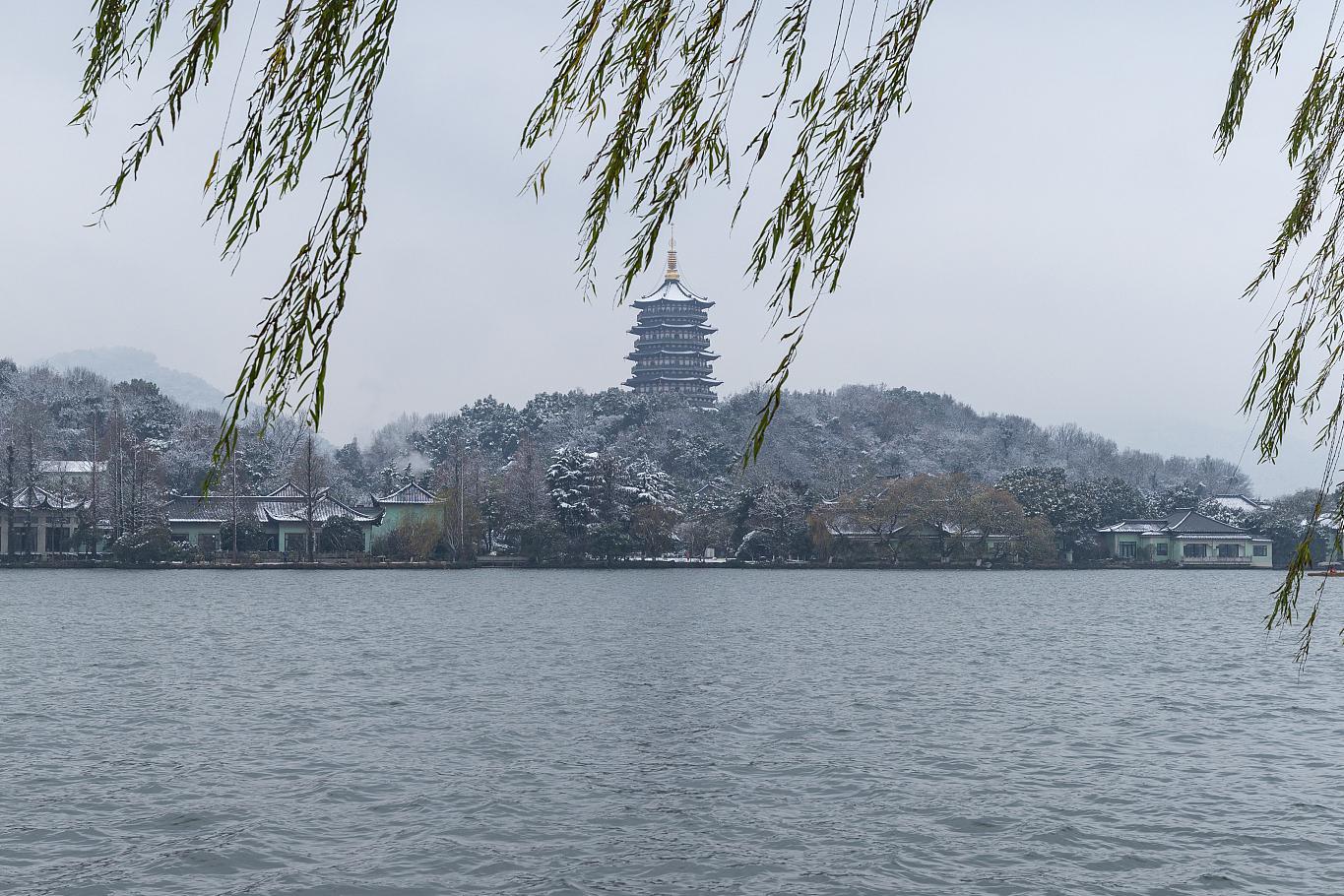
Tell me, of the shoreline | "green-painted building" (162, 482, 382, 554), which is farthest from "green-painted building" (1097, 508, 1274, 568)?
"green-painted building" (162, 482, 382, 554)

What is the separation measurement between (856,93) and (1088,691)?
1787cm

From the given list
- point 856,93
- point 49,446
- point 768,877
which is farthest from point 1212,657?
point 49,446

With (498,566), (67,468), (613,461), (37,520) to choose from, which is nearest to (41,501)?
(37,520)

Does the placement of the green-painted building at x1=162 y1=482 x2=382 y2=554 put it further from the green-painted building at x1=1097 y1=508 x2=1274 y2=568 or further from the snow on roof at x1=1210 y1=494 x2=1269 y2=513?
the snow on roof at x1=1210 y1=494 x2=1269 y2=513

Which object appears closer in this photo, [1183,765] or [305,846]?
[305,846]

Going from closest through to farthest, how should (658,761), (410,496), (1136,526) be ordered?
(658,761), (410,496), (1136,526)

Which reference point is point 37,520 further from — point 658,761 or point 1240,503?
point 1240,503

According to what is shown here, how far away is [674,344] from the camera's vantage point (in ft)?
329

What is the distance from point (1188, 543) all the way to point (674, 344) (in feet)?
155

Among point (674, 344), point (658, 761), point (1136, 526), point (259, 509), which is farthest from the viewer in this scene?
point (674, 344)

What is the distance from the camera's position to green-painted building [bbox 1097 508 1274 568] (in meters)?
64.9

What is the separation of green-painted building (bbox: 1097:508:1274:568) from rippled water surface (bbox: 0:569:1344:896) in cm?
3766

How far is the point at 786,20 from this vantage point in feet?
10.2

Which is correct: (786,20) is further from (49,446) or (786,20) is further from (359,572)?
(49,446)
